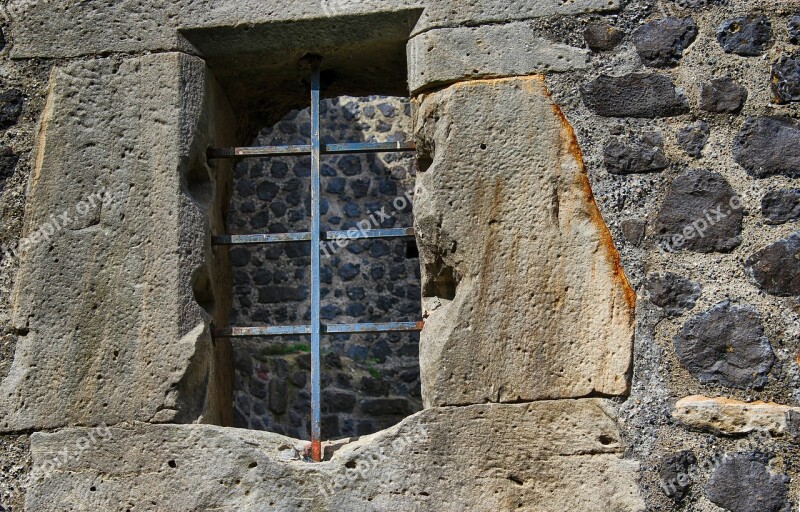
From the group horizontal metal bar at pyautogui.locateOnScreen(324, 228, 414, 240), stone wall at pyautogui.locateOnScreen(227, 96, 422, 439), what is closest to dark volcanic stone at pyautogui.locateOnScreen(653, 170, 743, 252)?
horizontal metal bar at pyautogui.locateOnScreen(324, 228, 414, 240)

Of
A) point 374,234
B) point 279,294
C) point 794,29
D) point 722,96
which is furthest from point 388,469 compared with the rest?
point 279,294

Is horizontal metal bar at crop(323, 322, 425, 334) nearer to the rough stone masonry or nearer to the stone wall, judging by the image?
the rough stone masonry

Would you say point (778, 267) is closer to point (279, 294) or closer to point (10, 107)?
point (10, 107)

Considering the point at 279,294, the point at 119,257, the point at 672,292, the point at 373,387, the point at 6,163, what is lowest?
the point at 373,387

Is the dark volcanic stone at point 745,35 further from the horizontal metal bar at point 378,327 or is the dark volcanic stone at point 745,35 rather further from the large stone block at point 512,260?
the horizontal metal bar at point 378,327

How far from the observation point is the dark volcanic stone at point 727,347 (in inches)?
91.7

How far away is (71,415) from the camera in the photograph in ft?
7.97

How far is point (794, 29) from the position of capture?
100 inches

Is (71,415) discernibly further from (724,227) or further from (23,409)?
(724,227)

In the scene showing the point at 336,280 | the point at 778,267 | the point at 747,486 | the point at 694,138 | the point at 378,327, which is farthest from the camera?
the point at 336,280

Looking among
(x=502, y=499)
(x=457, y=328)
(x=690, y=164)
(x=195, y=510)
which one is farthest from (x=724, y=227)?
(x=195, y=510)

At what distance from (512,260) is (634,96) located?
0.58 metres

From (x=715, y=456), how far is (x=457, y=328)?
2.37 feet

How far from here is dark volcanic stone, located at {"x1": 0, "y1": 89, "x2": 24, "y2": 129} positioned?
2.68 metres
